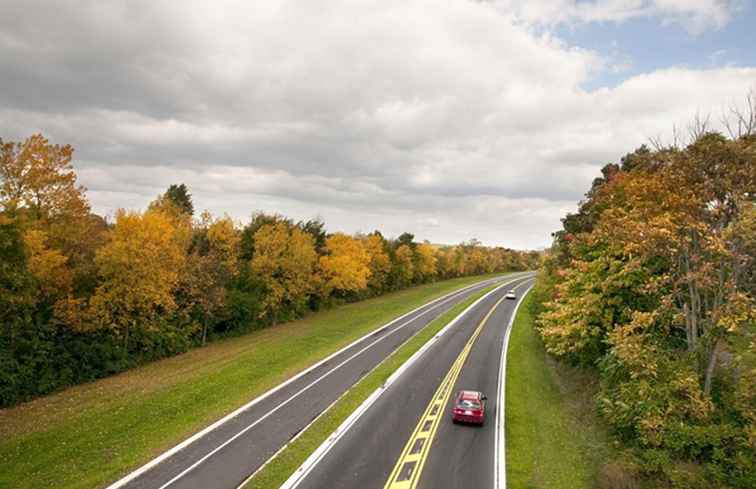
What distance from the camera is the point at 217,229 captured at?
40781mm

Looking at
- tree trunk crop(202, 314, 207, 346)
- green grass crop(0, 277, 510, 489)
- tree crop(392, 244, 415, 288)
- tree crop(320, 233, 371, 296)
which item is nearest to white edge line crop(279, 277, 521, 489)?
green grass crop(0, 277, 510, 489)

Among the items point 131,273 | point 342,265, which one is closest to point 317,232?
point 342,265

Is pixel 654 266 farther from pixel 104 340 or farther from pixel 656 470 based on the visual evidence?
pixel 104 340

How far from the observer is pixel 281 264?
1802 inches

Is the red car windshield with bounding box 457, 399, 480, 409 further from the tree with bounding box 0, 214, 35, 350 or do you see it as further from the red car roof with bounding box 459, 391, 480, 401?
the tree with bounding box 0, 214, 35, 350

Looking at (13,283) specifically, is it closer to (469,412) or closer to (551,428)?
(469,412)

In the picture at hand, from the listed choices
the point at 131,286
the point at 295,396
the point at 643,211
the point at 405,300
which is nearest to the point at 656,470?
the point at 643,211

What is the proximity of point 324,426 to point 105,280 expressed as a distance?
68.8ft

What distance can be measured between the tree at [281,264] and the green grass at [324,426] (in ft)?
56.6

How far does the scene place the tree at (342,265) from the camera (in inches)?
2095

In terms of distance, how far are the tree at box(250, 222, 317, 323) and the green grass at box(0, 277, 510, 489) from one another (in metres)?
8.69

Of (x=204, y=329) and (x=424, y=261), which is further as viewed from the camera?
(x=424, y=261)

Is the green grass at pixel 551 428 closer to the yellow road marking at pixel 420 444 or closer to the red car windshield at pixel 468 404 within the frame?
the red car windshield at pixel 468 404

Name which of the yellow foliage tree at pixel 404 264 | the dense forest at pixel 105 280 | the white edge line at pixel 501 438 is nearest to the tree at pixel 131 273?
the dense forest at pixel 105 280
